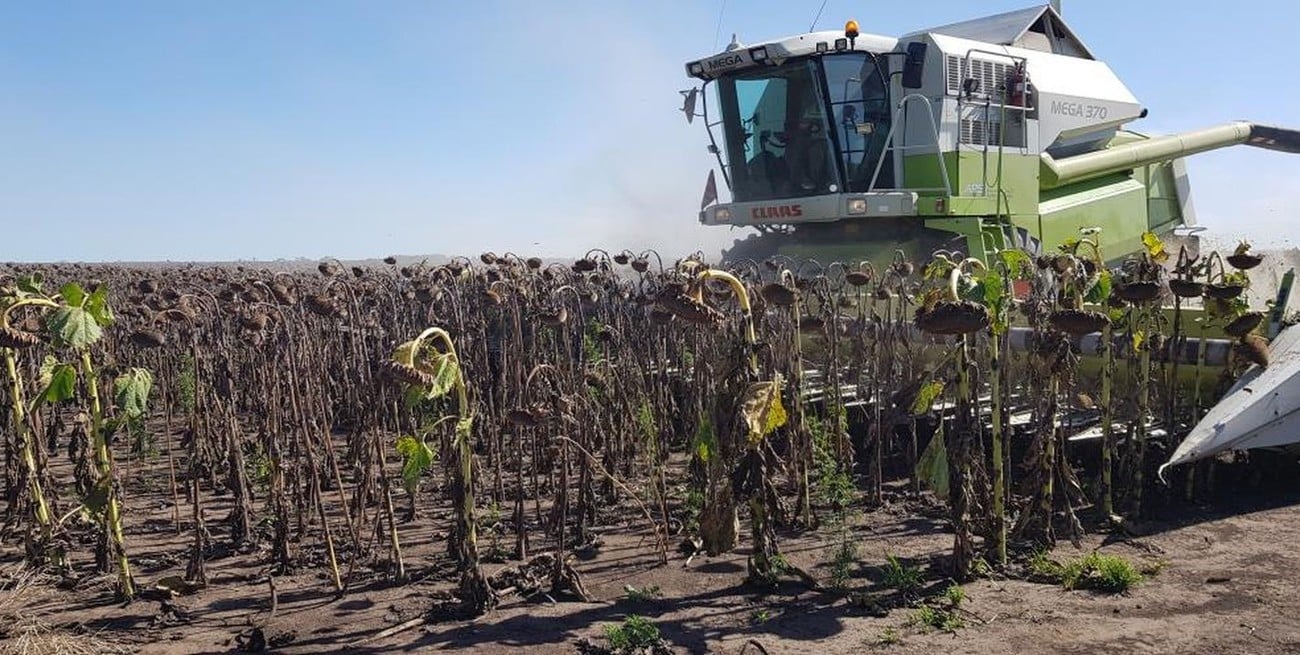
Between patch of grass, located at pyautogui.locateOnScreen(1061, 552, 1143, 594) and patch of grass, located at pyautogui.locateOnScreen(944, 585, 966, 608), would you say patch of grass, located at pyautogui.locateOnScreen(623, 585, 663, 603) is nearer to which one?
patch of grass, located at pyautogui.locateOnScreen(944, 585, 966, 608)

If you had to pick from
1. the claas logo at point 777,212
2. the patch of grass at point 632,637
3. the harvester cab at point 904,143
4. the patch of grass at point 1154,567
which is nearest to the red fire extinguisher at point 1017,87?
the harvester cab at point 904,143

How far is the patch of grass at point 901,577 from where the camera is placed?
13.4 ft

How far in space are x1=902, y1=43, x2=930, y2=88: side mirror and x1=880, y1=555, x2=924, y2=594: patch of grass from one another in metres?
6.52

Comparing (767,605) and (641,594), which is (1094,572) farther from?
(641,594)

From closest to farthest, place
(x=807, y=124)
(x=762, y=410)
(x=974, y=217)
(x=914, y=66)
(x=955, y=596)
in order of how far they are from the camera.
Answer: (x=762, y=410)
(x=955, y=596)
(x=914, y=66)
(x=974, y=217)
(x=807, y=124)

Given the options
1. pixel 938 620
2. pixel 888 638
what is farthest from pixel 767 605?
pixel 938 620

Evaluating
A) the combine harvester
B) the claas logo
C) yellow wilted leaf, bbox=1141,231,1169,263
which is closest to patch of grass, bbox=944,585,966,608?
yellow wilted leaf, bbox=1141,231,1169,263

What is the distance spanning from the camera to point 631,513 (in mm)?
5570

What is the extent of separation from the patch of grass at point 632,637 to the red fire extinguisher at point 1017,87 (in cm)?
837

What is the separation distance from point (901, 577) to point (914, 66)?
6.77m

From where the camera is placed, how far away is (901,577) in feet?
13.5

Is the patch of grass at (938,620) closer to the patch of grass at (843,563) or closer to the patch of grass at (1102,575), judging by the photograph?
the patch of grass at (843,563)

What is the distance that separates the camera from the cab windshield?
32.3ft

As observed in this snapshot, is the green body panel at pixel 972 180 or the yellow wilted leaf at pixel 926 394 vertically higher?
the green body panel at pixel 972 180
